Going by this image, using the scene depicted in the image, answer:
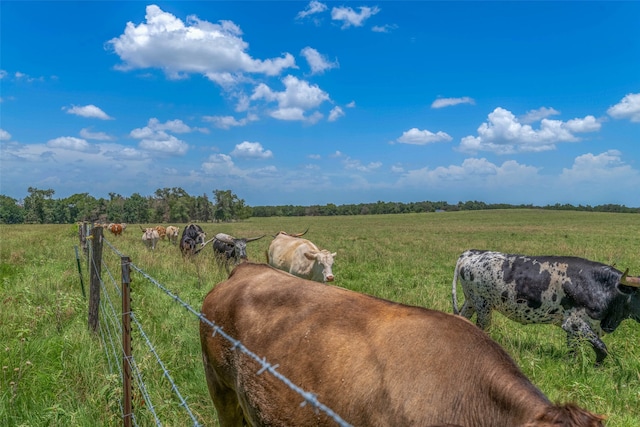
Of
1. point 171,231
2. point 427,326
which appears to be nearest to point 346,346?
point 427,326

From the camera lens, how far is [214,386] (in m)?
3.45

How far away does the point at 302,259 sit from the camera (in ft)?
35.9

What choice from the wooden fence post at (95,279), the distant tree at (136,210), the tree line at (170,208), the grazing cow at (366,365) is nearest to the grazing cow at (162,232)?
the wooden fence post at (95,279)

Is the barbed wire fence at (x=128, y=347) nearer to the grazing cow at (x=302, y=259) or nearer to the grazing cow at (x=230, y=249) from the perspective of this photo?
the grazing cow at (x=302, y=259)

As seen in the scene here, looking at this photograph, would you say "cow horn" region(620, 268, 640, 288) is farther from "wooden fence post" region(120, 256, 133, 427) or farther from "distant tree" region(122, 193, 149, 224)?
"distant tree" region(122, 193, 149, 224)

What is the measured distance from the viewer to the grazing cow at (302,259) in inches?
403

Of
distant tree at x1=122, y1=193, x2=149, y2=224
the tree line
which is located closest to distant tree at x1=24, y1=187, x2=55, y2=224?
the tree line

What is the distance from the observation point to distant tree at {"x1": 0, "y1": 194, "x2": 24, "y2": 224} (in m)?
112

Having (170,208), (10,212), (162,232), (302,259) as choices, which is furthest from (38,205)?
(302,259)

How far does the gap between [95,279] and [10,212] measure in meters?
133

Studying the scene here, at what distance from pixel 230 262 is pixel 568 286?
10.9 meters

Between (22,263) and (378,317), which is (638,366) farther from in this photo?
(22,263)

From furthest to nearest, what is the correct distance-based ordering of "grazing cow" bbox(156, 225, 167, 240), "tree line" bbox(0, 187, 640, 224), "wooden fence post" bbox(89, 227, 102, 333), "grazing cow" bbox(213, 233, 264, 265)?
"tree line" bbox(0, 187, 640, 224) → "grazing cow" bbox(156, 225, 167, 240) → "grazing cow" bbox(213, 233, 264, 265) → "wooden fence post" bbox(89, 227, 102, 333)

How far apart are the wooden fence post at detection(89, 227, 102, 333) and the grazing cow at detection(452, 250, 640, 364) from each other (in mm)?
6173
